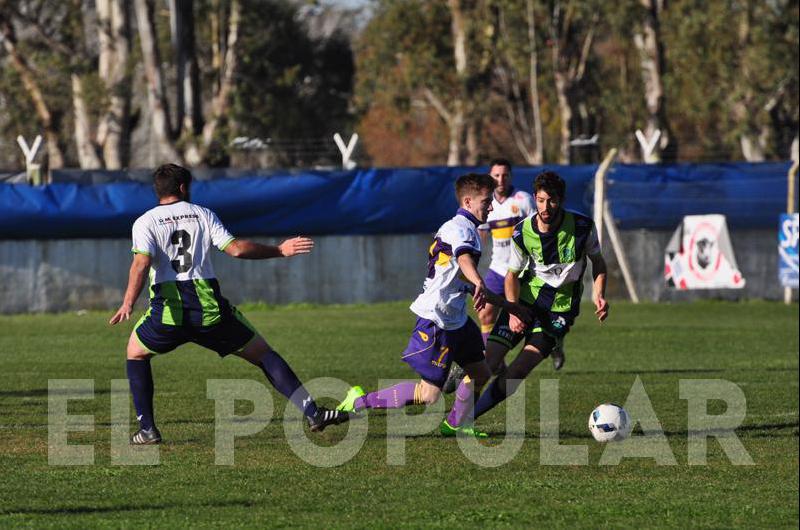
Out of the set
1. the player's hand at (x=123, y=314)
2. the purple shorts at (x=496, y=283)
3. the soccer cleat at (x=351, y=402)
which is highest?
the purple shorts at (x=496, y=283)

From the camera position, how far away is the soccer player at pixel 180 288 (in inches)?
368

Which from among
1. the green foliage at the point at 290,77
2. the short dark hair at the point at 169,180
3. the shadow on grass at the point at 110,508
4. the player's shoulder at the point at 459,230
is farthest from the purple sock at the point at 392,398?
the green foliage at the point at 290,77

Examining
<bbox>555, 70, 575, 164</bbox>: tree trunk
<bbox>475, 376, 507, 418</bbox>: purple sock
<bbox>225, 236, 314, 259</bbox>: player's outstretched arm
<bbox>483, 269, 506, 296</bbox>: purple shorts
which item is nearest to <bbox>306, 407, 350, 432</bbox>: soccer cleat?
<bbox>225, 236, 314, 259</bbox>: player's outstretched arm

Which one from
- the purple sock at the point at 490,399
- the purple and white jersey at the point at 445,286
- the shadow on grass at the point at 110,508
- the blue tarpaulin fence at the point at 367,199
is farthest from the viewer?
the blue tarpaulin fence at the point at 367,199

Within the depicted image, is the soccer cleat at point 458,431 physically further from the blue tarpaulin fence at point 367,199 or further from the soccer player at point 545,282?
the blue tarpaulin fence at point 367,199

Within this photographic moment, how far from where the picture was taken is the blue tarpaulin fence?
72.7ft

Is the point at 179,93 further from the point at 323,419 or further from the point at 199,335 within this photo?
the point at 323,419

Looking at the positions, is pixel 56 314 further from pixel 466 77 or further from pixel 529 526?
pixel 466 77

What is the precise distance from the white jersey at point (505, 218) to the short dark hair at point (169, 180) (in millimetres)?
5107

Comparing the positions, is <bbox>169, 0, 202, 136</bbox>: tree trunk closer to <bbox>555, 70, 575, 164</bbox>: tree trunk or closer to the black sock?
<bbox>555, 70, 575, 164</bbox>: tree trunk

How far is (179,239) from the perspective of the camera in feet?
30.7

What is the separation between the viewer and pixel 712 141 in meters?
64.1

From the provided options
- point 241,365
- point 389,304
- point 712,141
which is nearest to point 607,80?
point 712,141

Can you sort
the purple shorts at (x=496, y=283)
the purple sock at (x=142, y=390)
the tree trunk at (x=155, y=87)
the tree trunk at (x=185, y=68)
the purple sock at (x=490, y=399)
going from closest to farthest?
the purple sock at (x=142, y=390) → the purple sock at (x=490, y=399) → the purple shorts at (x=496, y=283) → the tree trunk at (x=155, y=87) → the tree trunk at (x=185, y=68)
